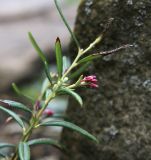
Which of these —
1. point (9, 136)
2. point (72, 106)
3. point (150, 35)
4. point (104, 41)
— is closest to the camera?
point (150, 35)

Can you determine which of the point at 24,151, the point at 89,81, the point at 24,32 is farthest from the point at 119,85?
the point at 24,32

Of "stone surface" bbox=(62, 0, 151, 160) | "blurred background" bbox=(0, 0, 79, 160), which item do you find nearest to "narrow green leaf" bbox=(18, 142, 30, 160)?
"stone surface" bbox=(62, 0, 151, 160)

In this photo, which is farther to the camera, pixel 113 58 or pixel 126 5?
pixel 113 58

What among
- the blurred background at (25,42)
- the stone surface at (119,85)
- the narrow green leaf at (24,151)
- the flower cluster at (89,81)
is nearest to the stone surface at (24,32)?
the blurred background at (25,42)

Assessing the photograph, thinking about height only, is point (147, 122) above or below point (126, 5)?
below

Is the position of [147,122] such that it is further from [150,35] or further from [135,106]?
[150,35]

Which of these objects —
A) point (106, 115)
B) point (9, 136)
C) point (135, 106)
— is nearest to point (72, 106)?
point (106, 115)

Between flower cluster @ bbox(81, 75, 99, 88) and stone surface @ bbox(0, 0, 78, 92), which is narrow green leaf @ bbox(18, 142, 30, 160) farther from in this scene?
stone surface @ bbox(0, 0, 78, 92)
